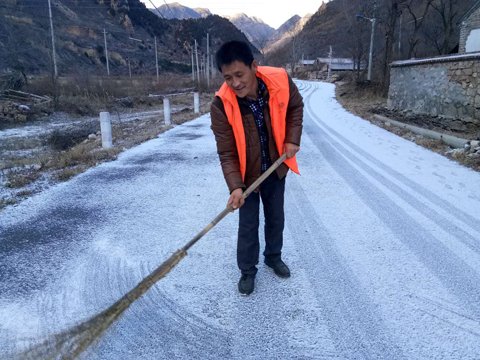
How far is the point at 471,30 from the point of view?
25453mm

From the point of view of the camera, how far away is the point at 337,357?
6.73 ft

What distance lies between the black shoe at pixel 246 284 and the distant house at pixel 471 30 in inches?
1102

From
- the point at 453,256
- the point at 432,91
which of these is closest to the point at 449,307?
the point at 453,256

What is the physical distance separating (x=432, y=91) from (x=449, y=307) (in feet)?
34.4

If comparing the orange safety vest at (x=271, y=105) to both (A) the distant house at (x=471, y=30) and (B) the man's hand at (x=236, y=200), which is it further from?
(A) the distant house at (x=471, y=30)

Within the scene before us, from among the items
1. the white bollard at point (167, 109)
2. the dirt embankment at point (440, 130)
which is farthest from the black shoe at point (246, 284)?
the white bollard at point (167, 109)

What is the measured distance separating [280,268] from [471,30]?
1143 inches

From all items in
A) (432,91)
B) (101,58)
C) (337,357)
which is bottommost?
(337,357)

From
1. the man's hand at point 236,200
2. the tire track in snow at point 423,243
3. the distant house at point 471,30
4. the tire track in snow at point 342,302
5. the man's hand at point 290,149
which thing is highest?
the distant house at point 471,30

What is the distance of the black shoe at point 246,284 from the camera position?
2631mm

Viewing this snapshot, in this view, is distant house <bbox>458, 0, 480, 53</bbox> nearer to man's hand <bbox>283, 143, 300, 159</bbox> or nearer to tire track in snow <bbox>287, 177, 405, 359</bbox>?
tire track in snow <bbox>287, 177, 405, 359</bbox>

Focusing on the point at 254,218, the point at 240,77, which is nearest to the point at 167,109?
the point at 254,218

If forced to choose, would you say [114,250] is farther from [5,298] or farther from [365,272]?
[365,272]

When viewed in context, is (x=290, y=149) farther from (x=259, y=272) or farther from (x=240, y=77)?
(x=259, y=272)
